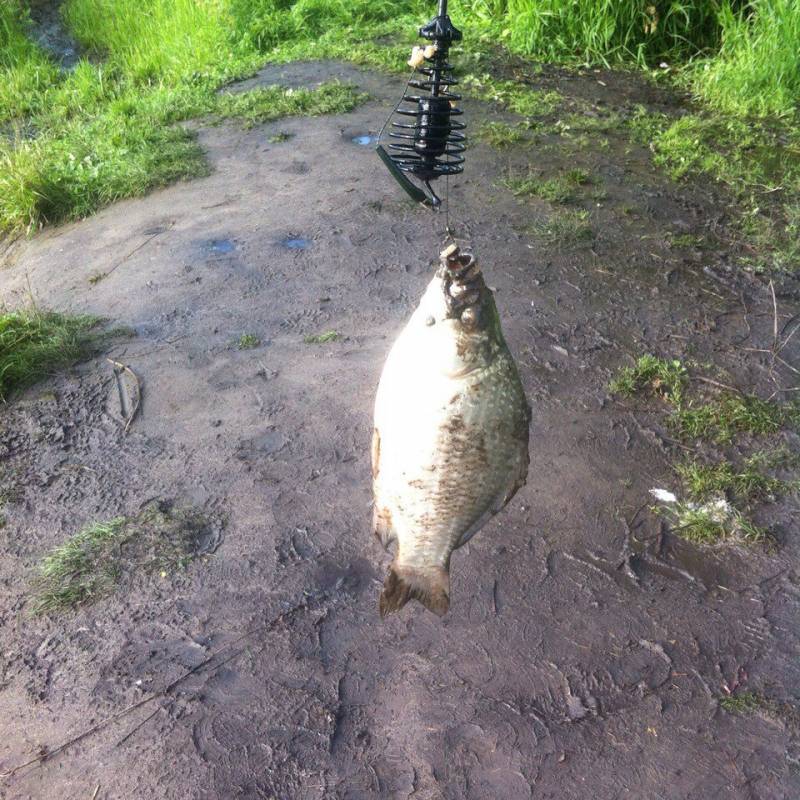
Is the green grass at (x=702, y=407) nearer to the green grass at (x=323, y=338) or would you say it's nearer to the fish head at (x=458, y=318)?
the green grass at (x=323, y=338)

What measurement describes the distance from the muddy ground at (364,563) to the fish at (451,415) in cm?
132

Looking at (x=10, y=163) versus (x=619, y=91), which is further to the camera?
(x=619, y=91)

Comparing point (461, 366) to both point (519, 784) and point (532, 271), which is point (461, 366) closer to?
point (519, 784)

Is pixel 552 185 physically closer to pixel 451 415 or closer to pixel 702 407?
pixel 702 407

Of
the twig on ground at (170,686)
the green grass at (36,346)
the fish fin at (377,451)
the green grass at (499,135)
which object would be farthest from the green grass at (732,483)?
the green grass at (499,135)

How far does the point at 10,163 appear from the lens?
25.3 ft

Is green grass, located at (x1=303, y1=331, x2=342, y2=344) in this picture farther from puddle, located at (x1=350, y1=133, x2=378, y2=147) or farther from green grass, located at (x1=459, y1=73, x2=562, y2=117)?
green grass, located at (x1=459, y1=73, x2=562, y2=117)

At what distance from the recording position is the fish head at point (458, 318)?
2.14 meters

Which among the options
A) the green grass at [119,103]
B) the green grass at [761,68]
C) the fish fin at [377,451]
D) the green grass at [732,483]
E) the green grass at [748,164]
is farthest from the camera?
the green grass at [761,68]

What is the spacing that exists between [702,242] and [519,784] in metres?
4.62

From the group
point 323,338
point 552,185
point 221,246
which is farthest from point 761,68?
point 323,338

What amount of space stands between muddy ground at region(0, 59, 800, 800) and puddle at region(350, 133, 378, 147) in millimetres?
1652

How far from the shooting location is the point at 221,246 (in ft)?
21.5

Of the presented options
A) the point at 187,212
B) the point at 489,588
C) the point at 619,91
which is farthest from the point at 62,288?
the point at 619,91
